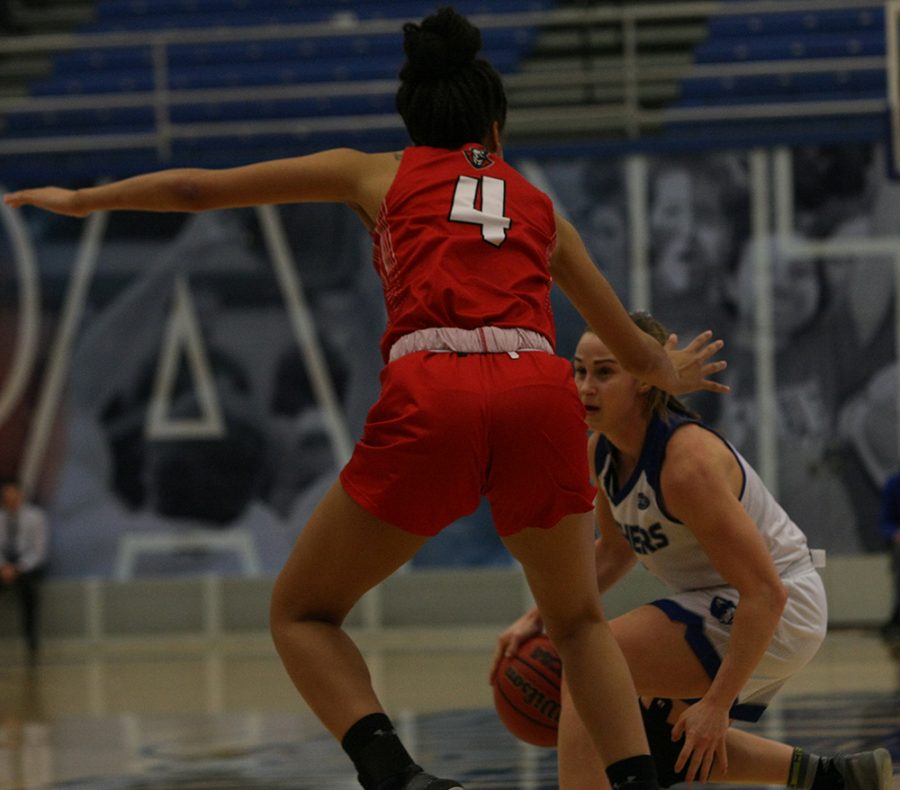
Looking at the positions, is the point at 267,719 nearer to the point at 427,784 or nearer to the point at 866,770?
the point at 866,770

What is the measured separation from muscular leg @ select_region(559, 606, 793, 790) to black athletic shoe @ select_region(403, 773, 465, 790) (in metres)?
0.81

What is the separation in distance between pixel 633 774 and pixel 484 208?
120 centimetres

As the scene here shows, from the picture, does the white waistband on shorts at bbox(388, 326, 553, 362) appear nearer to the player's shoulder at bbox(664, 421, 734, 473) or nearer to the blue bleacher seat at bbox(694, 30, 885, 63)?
the player's shoulder at bbox(664, 421, 734, 473)

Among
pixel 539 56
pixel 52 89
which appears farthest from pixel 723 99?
pixel 52 89

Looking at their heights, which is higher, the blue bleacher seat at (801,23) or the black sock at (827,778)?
the blue bleacher seat at (801,23)

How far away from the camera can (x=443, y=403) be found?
123 inches

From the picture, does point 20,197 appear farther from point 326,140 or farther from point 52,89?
point 52,89

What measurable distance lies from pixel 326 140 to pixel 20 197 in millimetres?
10748

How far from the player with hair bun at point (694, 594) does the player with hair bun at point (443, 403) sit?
56 cm

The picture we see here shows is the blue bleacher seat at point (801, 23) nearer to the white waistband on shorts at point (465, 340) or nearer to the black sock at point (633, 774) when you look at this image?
the white waistband on shorts at point (465, 340)

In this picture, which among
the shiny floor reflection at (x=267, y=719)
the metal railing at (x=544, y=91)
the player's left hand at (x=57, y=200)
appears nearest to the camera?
the player's left hand at (x=57, y=200)

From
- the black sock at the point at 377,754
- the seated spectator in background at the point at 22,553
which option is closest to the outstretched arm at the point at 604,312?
the black sock at the point at 377,754

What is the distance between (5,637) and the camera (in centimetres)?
1377

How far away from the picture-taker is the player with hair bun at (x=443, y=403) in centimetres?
314
